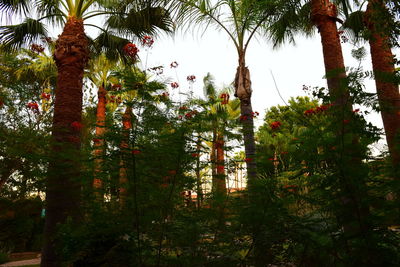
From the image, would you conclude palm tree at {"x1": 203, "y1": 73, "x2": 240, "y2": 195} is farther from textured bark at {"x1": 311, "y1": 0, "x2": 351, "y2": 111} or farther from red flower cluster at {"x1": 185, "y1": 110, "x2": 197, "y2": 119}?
textured bark at {"x1": 311, "y1": 0, "x2": 351, "y2": 111}

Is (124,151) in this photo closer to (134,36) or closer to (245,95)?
(245,95)

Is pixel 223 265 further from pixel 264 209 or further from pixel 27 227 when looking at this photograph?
pixel 27 227

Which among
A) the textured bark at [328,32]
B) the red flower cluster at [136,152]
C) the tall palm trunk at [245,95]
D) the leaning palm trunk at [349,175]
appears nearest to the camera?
the leaning palm trunk at [349,175]

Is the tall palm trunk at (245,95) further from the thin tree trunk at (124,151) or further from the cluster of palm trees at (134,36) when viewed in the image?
the thin tree trunk at (124,151)

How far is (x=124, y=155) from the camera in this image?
2.95m

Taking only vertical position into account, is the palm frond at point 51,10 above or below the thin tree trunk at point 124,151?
above

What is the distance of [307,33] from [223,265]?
8.51 metres

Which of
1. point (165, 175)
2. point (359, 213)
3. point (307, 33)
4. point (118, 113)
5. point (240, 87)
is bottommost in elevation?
point (359, 213)

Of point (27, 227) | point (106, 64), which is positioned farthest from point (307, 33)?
point (27, 227)

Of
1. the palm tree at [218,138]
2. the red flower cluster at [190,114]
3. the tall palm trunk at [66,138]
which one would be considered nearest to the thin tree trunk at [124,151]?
the tall palm trunk at [66,138]

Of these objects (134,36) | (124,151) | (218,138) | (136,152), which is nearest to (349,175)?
(136,152)

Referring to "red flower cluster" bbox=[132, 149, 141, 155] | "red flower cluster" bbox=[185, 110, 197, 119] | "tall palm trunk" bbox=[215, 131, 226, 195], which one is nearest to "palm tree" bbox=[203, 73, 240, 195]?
"tall palm trunk" bbox=[215, 131, 226, 195]

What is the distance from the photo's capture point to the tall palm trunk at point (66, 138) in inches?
135

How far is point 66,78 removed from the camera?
5199mm
